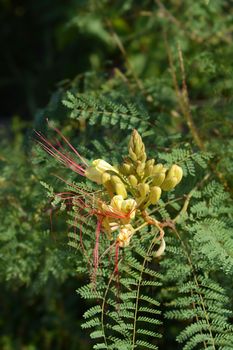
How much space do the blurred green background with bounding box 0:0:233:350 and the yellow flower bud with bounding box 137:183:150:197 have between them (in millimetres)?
410

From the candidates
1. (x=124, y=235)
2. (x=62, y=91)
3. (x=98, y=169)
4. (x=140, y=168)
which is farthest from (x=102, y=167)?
(x=62, y=91)

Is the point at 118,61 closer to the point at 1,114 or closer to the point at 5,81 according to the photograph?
Result: the point at 5,81

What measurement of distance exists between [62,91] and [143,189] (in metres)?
1.08

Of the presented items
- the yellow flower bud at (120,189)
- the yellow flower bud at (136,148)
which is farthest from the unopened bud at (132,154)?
the yellow flower bud at (120,189)

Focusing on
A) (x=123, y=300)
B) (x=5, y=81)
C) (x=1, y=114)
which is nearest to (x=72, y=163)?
(x=123, y=300)

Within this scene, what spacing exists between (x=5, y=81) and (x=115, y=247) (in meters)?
3.78

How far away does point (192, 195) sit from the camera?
244 centimetres

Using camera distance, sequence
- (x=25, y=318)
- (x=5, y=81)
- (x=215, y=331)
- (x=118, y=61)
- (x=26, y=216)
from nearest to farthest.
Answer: (x=215, y=331) → (x=26, y=216) → (x=25, y=318) → (x=118, y=61) → (x=5, y=81)

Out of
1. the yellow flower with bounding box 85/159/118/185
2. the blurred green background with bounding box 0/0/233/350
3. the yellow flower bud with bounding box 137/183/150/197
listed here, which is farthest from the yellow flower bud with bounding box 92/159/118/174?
the blurred green background with bounding box 0/0/233/350

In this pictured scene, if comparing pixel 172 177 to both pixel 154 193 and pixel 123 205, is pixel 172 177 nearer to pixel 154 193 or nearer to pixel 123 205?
pixel 154 193

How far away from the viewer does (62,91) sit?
120 inches

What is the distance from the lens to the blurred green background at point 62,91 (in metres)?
2.79

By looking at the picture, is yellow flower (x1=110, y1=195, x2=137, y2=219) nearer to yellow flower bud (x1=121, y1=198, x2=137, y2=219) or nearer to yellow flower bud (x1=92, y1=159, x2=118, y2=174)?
yellow flower bud (x1=121, y1=198, x2=137, y2=219)

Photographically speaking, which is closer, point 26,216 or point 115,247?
point 115,247
